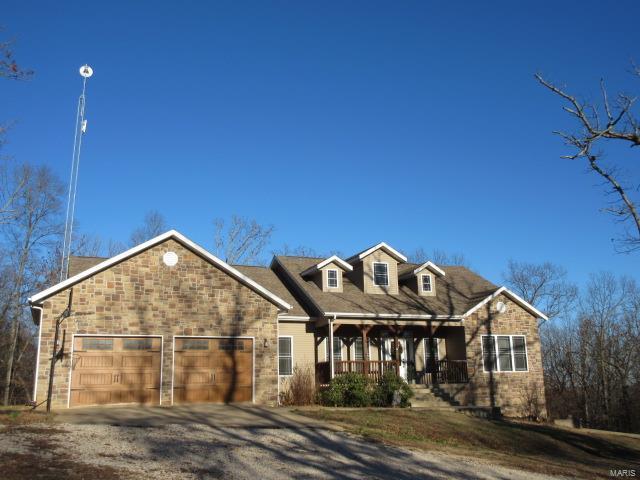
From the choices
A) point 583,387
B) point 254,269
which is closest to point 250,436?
point 254,269

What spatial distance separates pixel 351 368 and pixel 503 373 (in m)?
6.81

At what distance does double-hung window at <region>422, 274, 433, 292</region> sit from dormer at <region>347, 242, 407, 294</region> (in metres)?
1.34

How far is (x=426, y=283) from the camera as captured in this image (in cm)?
2700

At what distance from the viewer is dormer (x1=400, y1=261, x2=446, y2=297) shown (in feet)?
87.8

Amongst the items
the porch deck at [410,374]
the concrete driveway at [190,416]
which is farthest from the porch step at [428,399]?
the concrete driveway at [190,416]

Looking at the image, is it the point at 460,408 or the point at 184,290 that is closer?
the point at 184,290

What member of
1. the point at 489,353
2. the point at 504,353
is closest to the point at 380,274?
the point at 489,353

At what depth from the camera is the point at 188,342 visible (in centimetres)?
1958

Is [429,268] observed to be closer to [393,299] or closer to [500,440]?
[393,299]

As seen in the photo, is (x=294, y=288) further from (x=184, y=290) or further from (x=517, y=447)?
(x=517, y=447)

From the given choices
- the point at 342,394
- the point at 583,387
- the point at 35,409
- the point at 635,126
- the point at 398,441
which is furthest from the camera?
the point at 583,387

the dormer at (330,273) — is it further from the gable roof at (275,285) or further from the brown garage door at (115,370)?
the brown garage door at (115,370)

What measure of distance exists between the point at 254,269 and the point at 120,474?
18566 mm

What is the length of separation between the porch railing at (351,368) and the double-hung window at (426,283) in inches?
179
